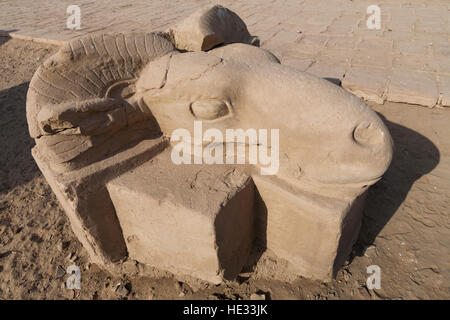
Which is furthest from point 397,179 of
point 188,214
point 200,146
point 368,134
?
point 188,214

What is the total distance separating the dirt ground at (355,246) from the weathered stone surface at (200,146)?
0.46 feet

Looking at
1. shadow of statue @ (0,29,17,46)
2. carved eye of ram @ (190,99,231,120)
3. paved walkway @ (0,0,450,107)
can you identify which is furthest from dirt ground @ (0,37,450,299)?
shadow of statue @ (0,29,17,46)

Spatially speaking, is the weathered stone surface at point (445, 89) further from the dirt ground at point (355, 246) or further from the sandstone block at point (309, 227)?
the sandstone block at point (309, 227)

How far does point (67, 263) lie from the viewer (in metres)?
2.13

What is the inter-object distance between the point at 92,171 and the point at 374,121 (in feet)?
4.76

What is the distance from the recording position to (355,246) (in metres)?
1.98

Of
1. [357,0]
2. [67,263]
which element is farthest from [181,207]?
[357,0]

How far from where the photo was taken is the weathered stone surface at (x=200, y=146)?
57.6 inches

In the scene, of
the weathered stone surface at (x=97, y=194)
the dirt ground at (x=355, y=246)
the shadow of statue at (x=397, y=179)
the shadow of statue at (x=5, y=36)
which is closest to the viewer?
the weathered stone surface at (x=97, y=194)

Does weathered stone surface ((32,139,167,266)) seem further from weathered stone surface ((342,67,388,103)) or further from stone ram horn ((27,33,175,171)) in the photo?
weathered stone surface ((342,67,388,103))

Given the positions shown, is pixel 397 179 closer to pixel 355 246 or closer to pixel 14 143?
pixel 355 246

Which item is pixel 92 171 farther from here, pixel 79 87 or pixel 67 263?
pixel 67 263

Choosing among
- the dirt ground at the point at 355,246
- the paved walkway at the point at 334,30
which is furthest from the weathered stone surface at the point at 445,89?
the dirt ground at the point at 355,246

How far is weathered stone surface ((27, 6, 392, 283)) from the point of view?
1462mm
